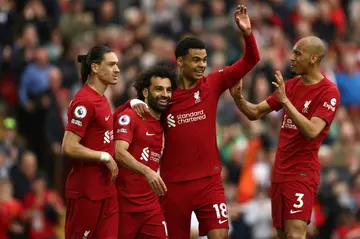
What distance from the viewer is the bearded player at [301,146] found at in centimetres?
1495

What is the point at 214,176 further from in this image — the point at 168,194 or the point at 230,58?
the point at 230,58

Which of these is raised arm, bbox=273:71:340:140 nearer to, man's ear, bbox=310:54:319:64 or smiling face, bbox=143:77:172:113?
man's ear, bbox=310:54:319:64

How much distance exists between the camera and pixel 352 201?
2172cm

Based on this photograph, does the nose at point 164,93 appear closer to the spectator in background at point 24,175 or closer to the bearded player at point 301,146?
the bearded player at point 301,146

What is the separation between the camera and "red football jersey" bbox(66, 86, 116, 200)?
1425cm

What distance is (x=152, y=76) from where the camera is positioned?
1501 centimetres

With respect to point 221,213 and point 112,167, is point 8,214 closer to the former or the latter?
point 221,213

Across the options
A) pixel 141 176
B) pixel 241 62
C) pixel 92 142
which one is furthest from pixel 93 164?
pixel 241 62

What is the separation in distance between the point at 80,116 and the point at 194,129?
159cm

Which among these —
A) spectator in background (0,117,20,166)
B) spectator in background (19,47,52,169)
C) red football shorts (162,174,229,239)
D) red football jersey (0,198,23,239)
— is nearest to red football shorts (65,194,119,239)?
red football shorts (162,174,229,239)

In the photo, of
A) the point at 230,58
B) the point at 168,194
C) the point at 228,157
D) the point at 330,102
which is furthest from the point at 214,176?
the point at 230,58

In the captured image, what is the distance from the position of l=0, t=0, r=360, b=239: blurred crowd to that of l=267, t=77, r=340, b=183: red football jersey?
4536 mm

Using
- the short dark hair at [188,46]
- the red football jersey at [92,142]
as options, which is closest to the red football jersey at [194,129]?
the short dark hair at [188,46]

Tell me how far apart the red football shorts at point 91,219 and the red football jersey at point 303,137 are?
2.20m
